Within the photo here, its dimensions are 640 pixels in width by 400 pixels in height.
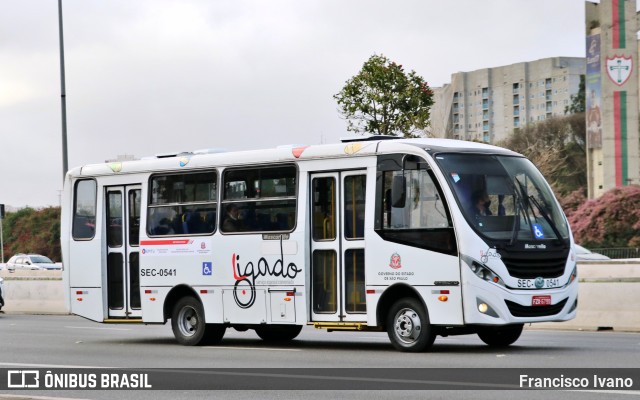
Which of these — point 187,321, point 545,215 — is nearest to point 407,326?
point 545,215

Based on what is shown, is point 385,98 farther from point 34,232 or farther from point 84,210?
point 34,232

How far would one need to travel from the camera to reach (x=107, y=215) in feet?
69.5

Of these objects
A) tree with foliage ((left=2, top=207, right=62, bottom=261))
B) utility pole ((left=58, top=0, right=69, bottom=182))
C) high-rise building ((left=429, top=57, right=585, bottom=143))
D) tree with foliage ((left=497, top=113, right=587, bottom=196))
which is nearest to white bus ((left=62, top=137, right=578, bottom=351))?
utility pole ((left=58, top=0, right=69, bottom=182))

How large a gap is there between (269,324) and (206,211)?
2.27 m

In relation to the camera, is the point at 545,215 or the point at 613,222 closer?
the point at 545,215

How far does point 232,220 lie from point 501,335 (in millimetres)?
4651

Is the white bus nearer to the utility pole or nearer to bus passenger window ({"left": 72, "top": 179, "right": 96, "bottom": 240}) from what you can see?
bus passenger window ({"left": 72, "top": 179, "right": 96, "bottom": 240})

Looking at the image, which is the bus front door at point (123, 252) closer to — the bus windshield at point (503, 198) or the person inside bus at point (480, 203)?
the bus windshield at point (503, 198)

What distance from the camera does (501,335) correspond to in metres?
17.6

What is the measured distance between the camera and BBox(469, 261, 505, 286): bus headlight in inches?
623

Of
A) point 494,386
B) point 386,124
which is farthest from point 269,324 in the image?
point 386,124

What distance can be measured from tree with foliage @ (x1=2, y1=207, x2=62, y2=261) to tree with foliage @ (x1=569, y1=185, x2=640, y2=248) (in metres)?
59.2

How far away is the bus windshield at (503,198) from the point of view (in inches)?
635

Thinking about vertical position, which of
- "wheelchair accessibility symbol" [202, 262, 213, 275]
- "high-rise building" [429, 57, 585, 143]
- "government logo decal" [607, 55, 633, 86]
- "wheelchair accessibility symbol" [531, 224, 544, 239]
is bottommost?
"wheelchair accessibility symbol" [202, 262, 213, 275]
